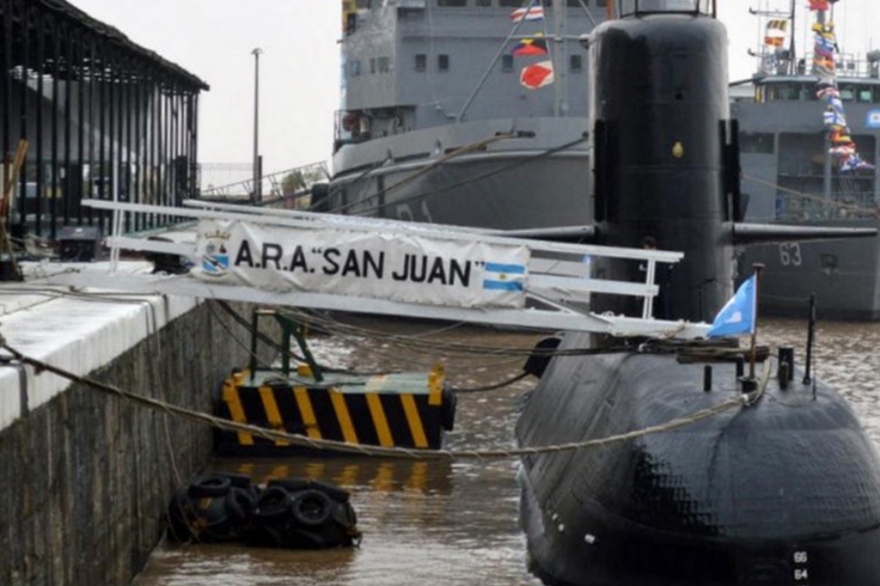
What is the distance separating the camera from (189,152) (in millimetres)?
51344

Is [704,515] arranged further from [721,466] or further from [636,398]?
[636,398]

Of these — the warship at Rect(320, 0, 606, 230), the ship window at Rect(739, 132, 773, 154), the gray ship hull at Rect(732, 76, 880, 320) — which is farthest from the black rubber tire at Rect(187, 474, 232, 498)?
the ship window at Rect(739, 132, 773, 154)

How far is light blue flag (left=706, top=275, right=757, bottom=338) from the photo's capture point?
1345 centimetres

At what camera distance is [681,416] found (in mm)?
12906

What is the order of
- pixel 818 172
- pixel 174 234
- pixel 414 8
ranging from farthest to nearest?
pixel 818 172, pixel 414 8, pixel 174 234

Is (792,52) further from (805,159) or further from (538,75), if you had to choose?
(538,75)

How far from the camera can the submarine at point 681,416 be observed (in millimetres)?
Result: 11852

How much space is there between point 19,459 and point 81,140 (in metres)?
19.7

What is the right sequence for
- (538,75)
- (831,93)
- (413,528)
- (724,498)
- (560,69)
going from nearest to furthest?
1. (724,498)
2. (413,528)
3. (538,75)
4. (560,69)
5. (831,93)

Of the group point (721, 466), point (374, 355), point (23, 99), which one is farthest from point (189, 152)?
point (721, 466)

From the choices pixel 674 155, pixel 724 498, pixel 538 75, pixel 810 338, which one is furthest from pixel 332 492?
pixel 538 75

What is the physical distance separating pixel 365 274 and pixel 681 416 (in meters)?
3.09

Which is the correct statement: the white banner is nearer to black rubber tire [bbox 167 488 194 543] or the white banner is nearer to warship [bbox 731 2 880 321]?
black rubber tire [bbox 167 488 194 543]

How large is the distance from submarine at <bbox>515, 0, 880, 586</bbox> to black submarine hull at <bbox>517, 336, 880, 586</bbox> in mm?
11
